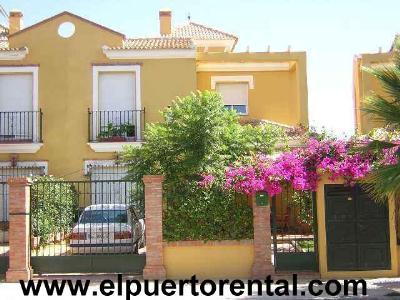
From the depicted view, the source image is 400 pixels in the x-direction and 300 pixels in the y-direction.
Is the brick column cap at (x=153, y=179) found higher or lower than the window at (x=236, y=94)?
lower

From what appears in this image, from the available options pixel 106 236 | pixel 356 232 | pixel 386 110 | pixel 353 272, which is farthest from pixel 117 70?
pixel 386 110

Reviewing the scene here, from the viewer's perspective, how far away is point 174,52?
71.9ft

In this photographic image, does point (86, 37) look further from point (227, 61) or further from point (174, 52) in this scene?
point (227, 61)

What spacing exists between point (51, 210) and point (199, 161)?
5268 mm

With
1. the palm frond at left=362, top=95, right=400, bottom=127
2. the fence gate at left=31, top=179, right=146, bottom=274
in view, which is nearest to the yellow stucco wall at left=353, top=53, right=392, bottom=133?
the palm frond at left=362, top=95, right=400, bottom=127

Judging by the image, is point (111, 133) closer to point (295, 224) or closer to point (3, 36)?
point (3, 36)

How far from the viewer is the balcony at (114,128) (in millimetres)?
21516

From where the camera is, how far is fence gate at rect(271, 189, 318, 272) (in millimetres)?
13477

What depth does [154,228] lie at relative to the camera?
1336cm

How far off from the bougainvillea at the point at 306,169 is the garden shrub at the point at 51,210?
5.27 m

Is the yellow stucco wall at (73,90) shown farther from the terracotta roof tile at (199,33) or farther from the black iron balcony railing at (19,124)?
the terracotta roof tile at (199,33)

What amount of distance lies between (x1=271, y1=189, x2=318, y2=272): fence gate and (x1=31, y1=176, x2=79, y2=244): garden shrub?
5762mm

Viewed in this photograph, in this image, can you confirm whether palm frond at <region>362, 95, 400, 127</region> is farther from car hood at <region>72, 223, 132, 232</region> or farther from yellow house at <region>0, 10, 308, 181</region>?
yellow house at <region>0, 10, 308, 181</region>

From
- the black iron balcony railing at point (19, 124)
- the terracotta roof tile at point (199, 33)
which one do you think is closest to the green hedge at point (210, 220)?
the black iron balcony railing at point (19, 124)
